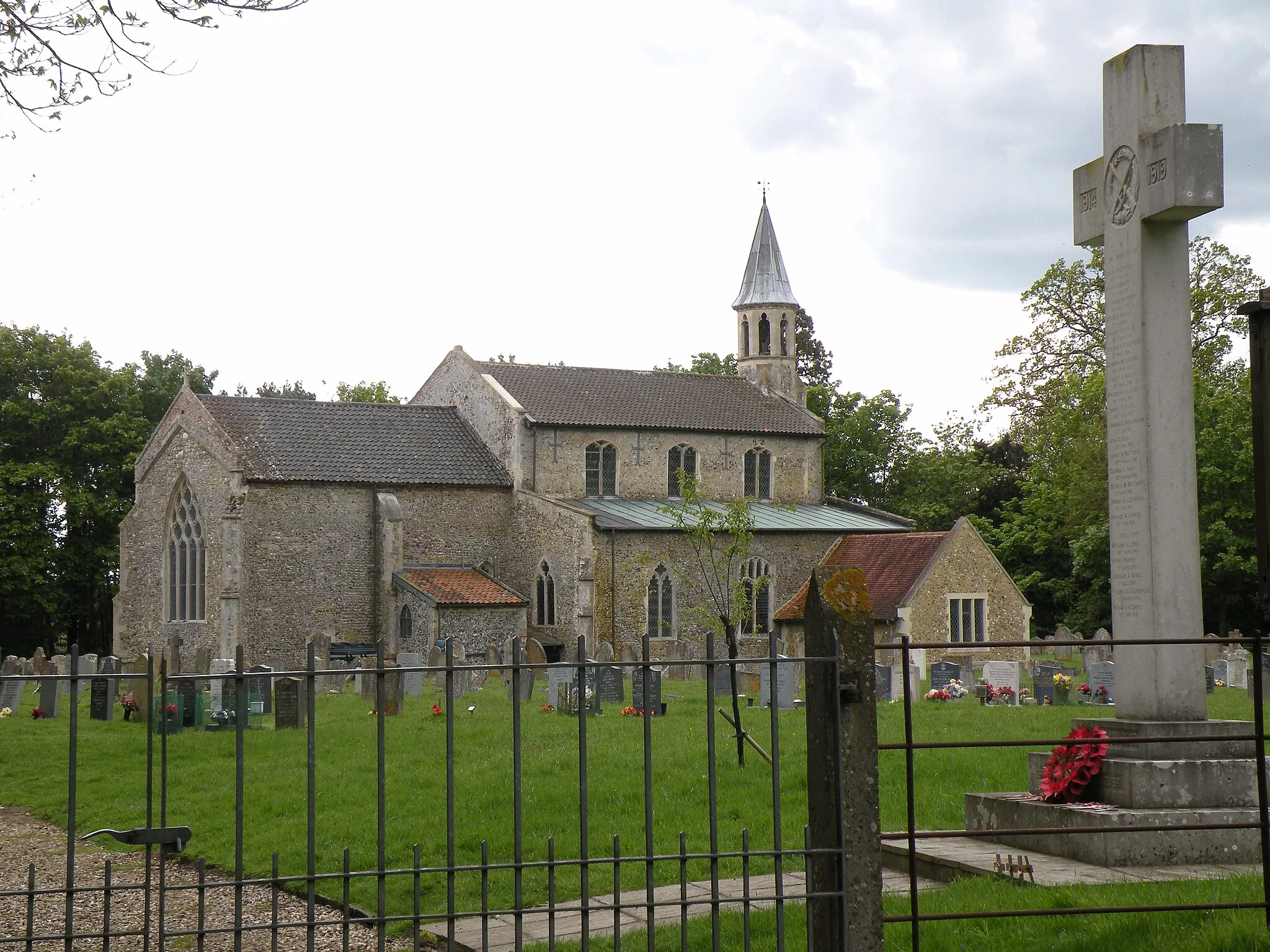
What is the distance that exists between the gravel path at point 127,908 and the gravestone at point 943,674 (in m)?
16.8

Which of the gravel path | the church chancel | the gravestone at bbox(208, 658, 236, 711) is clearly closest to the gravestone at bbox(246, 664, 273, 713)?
the gravestone at bbox(208, 658, 236, 711)

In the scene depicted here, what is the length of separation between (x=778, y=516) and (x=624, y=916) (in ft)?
107

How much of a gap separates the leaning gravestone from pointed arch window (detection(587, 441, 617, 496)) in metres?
19.7

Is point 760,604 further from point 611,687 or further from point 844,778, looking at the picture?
point 844,778

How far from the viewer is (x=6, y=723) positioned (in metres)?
21.0


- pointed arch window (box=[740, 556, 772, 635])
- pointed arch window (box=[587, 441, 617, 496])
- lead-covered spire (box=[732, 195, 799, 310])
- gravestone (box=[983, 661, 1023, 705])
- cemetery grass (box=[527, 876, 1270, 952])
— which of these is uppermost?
lead-covered spire (box=[732, 195, 799, 310])

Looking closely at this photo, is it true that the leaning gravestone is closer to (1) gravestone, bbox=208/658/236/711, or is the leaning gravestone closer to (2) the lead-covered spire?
(1) gravestone, bbox=208/658/236/711

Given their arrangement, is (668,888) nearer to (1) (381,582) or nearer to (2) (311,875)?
(2) (311,875)

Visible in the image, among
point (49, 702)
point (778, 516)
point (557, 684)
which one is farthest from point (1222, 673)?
point (49, 702)

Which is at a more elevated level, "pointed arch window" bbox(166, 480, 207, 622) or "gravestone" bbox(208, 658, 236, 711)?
"pointed arch window" bbox(166, 480, 207, 622)

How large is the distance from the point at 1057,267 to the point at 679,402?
16.5m

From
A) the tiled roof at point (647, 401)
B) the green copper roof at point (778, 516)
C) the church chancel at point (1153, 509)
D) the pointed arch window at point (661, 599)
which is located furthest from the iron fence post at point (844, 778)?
the tiled roof at point (647, 401)

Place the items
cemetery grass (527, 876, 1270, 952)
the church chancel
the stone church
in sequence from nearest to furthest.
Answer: cemetery grass (527, 876, 1270, 952), the church chancel, the stone church

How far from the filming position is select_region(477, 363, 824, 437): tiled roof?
41.3 metres
